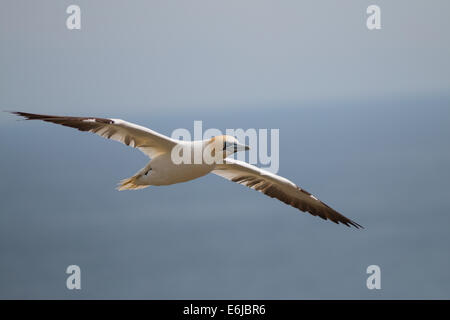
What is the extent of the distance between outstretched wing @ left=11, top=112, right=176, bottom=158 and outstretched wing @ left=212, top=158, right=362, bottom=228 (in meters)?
1.16

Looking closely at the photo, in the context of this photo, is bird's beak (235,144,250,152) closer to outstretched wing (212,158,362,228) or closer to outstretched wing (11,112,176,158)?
outstretched wing (11,112,176,158)

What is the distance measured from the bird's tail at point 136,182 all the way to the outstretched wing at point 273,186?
3.88 feet

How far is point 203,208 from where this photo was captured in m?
50.3

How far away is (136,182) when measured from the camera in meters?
9.60

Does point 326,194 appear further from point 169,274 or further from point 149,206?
point 169,274

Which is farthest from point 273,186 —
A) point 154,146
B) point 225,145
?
point 154,146

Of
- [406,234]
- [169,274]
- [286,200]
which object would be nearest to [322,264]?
[406,234]

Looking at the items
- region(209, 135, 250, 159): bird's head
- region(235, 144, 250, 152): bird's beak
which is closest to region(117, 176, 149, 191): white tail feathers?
region(209, 135, 250, 159): bird's head

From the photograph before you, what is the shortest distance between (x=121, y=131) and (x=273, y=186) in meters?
2.63

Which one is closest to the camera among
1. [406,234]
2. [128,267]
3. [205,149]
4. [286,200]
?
[205,149]

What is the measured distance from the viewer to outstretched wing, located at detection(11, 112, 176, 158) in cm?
872

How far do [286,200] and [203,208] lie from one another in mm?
39499

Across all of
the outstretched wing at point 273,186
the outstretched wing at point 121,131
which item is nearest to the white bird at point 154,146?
the outstretched wing at point 121,131

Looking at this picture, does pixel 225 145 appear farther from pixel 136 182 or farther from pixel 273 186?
pixel 273 186
